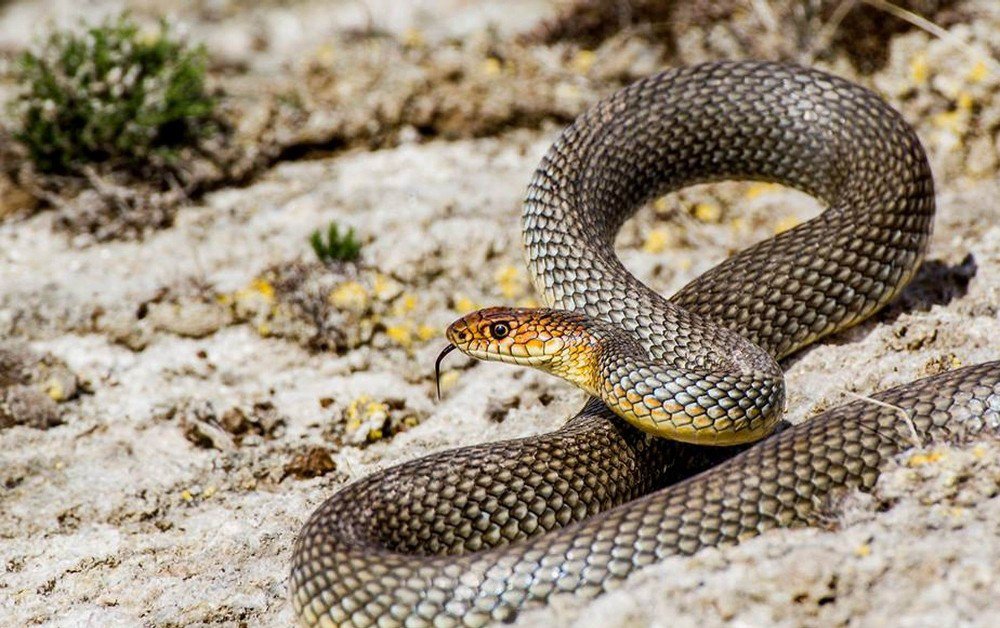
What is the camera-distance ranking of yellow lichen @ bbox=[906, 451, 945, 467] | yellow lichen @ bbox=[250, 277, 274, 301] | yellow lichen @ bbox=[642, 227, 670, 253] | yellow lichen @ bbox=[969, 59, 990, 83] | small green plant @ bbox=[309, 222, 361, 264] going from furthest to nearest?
yellow lichen @ bbox=[969, 59, 990, 83], yellow lichen @ bbox=[642, 227, 670, 253], small green plant @ bbox=[309, 222, 361, 264], yellow lichen @ bbox=[250, 277, 274, 301], yellow lichen @ bbox=[906, 451, 945, 467]

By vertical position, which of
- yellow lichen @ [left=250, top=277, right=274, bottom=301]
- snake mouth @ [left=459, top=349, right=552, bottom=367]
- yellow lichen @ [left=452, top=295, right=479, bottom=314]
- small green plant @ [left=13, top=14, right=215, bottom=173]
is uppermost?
small green plant @ [left=13, top=14, right=215, bottom=173]

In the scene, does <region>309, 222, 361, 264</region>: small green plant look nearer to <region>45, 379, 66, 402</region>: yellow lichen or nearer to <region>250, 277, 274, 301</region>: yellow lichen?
<region>250, 277, 274, 301</region>: yellow lichen

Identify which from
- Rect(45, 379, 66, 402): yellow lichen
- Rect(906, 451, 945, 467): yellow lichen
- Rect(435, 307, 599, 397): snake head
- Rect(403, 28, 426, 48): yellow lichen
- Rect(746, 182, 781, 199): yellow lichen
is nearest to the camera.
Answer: Rect(906, 451, 945, 467): yellow lichen

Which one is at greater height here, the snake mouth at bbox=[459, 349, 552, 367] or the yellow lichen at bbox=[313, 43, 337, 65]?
the yellow lichen at bbox=[313, 43, 337, 65]

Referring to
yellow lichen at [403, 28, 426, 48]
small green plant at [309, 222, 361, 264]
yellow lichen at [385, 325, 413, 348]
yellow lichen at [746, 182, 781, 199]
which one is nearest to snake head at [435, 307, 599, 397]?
yellow lichen at [385, 325, 413, 348]

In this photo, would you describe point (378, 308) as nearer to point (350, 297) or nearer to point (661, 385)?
point (350, 297)

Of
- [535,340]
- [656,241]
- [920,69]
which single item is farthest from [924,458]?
[920,69]

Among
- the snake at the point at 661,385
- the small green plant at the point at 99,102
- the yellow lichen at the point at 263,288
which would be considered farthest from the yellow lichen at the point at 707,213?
the small green plant at the point at 99,102
